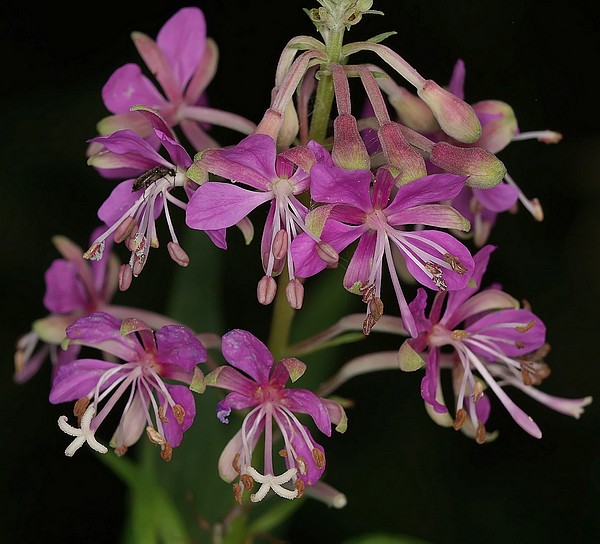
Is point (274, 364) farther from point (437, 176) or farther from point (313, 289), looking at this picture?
point (313, 289)

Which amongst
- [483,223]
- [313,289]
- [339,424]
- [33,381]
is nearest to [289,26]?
[313,289]

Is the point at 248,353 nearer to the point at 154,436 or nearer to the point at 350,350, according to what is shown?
the point at 154,436

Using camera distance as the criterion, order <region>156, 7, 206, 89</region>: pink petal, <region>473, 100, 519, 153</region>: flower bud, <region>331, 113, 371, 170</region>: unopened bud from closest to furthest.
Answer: <region>331, 113, 371, 170</region>: unopened bud, <region>473, 100, 519, 153</region>: flower bud, <region>156, 7, 206, 89</region>: pink petal

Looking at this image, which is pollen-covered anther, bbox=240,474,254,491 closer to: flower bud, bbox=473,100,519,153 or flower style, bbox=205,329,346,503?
flower style, bbox=205,329,346,503

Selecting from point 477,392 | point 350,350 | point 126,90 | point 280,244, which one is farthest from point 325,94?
point 350,350

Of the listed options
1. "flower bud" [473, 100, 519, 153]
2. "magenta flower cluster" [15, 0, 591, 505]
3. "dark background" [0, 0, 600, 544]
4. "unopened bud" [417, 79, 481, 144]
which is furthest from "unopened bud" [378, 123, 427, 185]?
"dark background" [0, 0, 600, 544]

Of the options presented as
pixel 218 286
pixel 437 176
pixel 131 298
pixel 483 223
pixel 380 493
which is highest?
pixel 437 176
